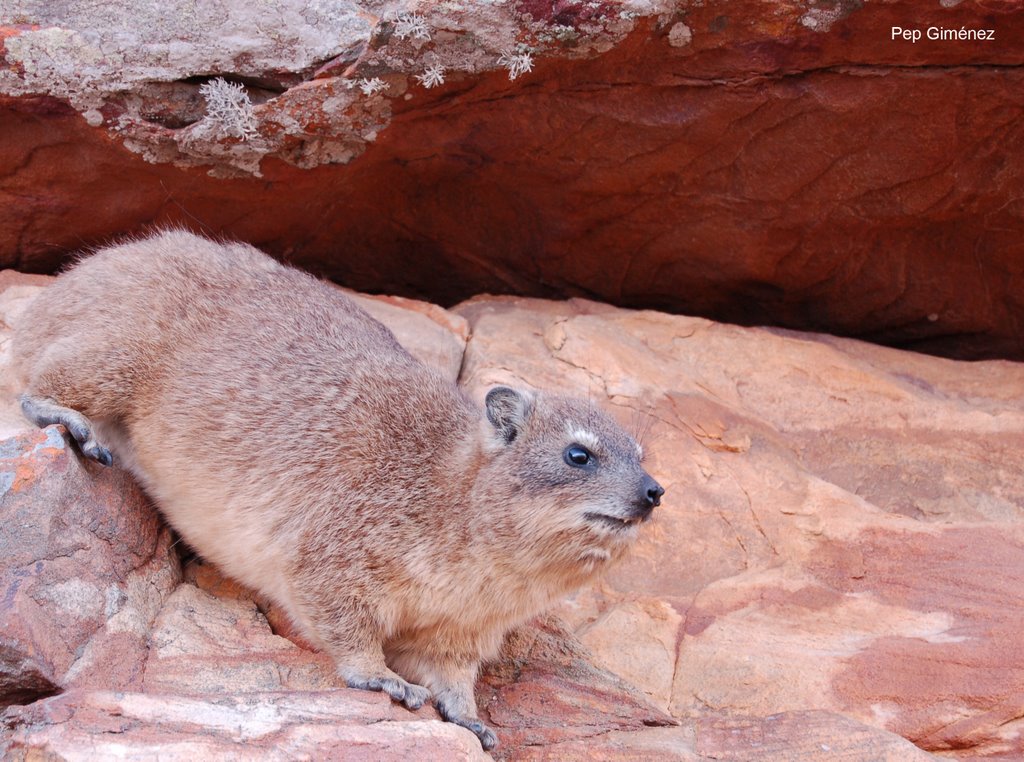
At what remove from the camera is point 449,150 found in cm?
734

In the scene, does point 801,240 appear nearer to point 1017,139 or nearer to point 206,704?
point 1017,139

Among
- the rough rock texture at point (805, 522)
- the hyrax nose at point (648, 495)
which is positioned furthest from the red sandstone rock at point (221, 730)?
the rough rock texture at point (805, 522)

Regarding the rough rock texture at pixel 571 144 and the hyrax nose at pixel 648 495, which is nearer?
the hyrax nose at pixel 648 495

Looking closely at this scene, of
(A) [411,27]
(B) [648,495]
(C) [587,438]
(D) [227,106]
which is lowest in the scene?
(B) [648,495]

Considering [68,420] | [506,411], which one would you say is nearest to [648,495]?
[506,411]

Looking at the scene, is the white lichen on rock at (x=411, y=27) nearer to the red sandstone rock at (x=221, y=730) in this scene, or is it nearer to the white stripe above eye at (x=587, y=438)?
the white stripe above eye at (x=587, y=438)

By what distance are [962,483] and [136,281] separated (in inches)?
219

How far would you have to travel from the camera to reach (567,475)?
5.05 meters

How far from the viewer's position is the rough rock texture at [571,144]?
21.2 feet

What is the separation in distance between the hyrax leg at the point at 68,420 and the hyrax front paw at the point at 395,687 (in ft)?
5.84

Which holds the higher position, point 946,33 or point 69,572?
point 946,33

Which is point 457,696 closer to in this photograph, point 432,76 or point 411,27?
point 432,76

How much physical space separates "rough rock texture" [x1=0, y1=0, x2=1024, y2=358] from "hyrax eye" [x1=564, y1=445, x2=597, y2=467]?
9.08 ft

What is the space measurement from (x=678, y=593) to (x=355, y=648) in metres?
2.16
